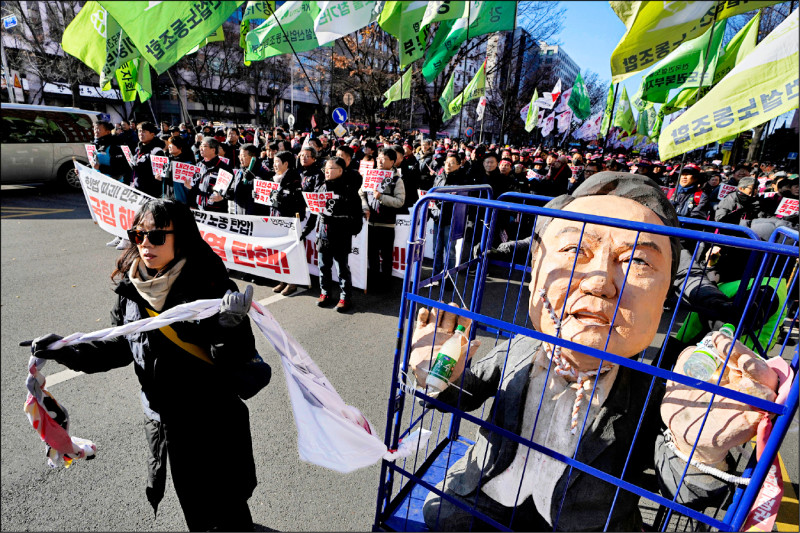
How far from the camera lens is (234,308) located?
5.90 ft

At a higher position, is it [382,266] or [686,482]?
[686,482]

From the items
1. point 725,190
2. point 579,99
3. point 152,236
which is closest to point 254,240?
point 152,236

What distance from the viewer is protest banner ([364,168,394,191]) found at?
19.0 feet

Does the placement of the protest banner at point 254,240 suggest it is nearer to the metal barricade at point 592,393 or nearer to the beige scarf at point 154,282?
the metal barricade at point 592,393

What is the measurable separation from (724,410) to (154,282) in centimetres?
233

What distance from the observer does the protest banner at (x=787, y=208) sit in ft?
19.3

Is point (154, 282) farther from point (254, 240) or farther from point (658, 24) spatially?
point (254, 240)

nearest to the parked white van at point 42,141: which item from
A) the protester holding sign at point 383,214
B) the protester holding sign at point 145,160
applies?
the protester holding sign at point 145,160

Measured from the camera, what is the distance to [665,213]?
167 cm

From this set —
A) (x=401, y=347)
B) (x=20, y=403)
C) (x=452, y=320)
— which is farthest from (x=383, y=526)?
(x=20, y=403)

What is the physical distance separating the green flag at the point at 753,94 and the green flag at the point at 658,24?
1.41ft

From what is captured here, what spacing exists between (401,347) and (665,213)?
1.24 metres

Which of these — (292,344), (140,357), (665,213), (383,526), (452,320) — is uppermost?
(665,213)

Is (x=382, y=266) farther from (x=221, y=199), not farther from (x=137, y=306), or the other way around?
(x=137, y=306)
